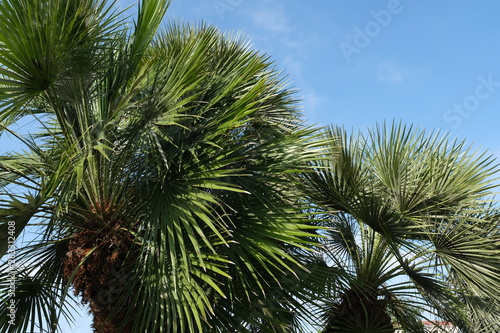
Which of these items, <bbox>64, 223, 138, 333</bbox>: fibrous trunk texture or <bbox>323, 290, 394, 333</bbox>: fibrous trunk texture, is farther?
<bbox>323, 290, 394, 333</bbox>: fibrous trunk texture

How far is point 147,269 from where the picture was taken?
4.12m

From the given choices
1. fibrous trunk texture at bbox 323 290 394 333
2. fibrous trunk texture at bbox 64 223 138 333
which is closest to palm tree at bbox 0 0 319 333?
fibrous trunk texture at bbox 64 223 138 333

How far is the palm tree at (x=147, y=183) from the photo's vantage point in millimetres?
3904

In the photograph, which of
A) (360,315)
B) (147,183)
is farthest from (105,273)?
(360,315)

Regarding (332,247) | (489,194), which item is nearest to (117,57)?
(332,247)

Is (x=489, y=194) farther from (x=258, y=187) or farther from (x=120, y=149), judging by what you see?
(x=120, y=149)

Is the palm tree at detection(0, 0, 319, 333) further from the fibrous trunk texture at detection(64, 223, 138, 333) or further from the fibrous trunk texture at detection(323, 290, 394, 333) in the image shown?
the fibrous trunk texture at detection(323, 290, 394, 333)

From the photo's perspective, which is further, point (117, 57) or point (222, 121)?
point (117, 57)

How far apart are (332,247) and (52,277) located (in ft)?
10.6

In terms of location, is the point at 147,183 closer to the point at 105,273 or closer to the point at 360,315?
the point at 105,273

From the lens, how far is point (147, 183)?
418 cm

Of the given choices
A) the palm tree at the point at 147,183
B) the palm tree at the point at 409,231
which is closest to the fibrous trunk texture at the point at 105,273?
the palm tree at the point at 147,183

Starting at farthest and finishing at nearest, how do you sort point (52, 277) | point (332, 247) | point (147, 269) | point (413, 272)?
1. point (332, 247)
2. point (413, 272)
3. point (52, 277)
4. point (147, 269)

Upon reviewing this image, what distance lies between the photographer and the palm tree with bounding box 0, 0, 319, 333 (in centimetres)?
390
